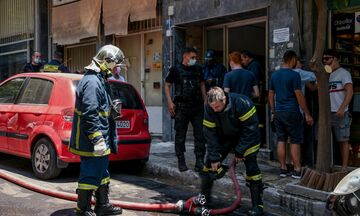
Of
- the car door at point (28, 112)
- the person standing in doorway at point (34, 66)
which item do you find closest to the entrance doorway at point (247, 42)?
the car door at point (28, 112)

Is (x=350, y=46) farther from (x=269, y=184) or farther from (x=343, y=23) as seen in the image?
(x=269, y=184)

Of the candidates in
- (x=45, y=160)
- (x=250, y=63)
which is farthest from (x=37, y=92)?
(x=250, y=63)

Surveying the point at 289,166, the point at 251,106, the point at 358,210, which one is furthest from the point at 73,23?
the point at 358,210

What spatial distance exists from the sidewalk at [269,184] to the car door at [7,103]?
2360mm

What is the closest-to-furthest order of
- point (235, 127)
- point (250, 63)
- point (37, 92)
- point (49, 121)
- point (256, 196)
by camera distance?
point (235, 127), point (256, 196), point (49, 121), point (37, 92), point (250, 63)

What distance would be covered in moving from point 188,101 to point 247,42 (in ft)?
9.04

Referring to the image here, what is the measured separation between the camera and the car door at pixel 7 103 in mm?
7382

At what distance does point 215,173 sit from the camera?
506cm

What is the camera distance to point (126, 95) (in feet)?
23.4

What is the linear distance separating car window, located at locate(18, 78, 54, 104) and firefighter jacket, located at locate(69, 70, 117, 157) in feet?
7.54

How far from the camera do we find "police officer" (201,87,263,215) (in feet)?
15.8

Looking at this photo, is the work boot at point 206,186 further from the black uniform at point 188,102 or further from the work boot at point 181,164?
the work boot at point 181,164

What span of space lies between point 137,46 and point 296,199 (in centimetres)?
683

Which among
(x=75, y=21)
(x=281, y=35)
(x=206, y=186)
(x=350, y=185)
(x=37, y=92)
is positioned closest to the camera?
(x=350, y=185)
